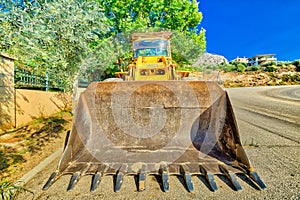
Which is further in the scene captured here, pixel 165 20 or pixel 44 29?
pixel 165 20

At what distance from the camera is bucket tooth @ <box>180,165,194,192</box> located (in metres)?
1.90

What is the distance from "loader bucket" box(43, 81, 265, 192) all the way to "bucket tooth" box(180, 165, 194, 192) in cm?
3

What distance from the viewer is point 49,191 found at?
1.99 m

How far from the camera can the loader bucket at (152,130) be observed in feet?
7.16

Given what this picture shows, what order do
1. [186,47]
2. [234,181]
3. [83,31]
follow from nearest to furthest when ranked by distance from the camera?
[234,181] < [83,31] < [186,47]

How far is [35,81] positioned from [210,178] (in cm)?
582

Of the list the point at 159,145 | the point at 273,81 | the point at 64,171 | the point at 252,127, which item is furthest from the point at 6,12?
the point at 273,81

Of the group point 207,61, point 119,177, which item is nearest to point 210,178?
point 119,177

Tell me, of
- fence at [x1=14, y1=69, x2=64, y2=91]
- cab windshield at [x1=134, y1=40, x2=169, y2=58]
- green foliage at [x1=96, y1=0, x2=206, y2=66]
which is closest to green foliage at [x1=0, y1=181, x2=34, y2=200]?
fence at [x1=14, y1=69, x2=64, y2=91]

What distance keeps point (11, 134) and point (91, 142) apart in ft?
9.03

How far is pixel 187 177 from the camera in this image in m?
1.97

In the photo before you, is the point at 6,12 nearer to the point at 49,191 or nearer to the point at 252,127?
the point at 49,191

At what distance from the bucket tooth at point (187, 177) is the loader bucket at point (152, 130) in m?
0.03

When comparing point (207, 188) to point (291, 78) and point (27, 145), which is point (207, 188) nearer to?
point (27, 145)
